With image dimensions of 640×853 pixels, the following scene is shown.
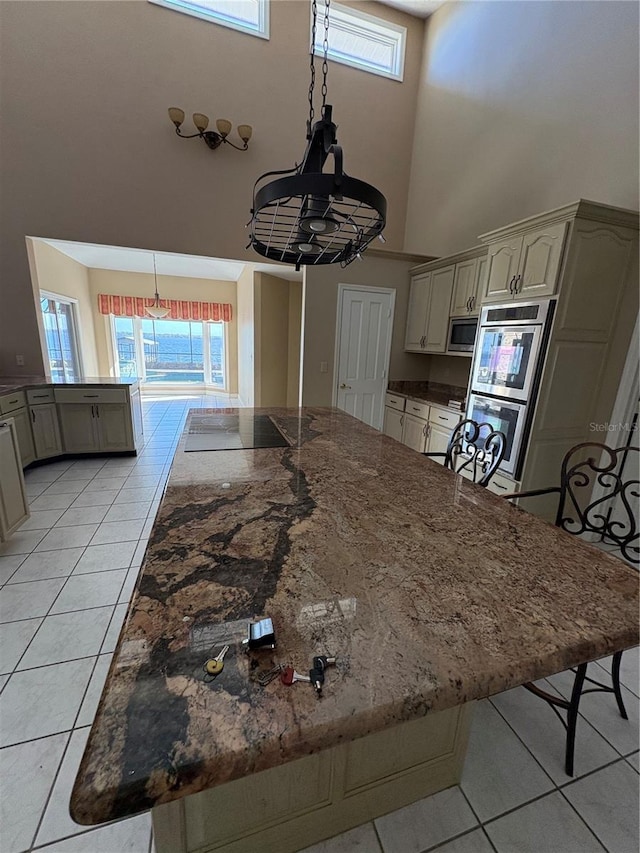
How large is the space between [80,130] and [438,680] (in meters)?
5.26

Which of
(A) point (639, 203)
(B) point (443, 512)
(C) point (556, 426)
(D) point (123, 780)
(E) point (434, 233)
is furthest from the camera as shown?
(E) point (434, 233)

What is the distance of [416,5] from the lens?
420cm

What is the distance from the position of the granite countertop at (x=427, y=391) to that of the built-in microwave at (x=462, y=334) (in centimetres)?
53

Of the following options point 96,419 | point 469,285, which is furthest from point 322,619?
point 96,419

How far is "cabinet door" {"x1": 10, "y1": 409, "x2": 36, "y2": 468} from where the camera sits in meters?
3.33

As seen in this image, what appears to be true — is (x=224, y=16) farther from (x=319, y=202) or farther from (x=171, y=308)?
(x=171, y=308)

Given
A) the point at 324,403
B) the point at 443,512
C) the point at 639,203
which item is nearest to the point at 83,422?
the point at 324,403

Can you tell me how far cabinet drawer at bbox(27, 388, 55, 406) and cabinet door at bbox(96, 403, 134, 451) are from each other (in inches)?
16.7

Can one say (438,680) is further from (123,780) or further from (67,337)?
(67,337)

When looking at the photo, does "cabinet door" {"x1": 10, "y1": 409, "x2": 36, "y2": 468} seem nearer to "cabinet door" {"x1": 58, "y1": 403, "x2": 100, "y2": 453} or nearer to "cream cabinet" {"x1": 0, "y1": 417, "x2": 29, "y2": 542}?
"cabinet door" {"x1": 58, "y1": 403, "x2": 100, "y2": 453}

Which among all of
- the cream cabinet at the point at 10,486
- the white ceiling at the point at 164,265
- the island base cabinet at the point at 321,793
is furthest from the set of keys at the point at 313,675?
the white ceiling at the point at 164,265

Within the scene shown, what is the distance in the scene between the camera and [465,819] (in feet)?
3.71

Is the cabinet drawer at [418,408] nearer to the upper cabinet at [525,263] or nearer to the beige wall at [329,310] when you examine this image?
the beige wall at [329,310]

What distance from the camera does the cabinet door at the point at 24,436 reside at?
333cm
